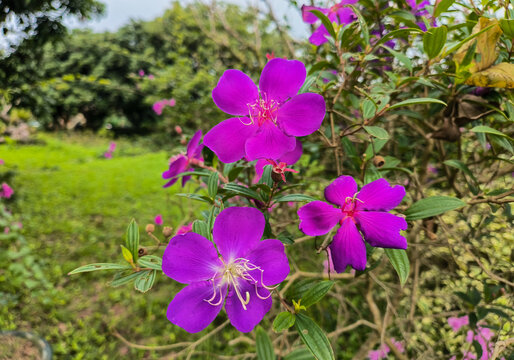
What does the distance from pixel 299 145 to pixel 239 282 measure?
248 millimetres

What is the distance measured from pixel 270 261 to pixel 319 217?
0.10 metres

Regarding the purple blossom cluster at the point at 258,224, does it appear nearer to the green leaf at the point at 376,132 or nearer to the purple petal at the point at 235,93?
the purple petal at the point at 235,93

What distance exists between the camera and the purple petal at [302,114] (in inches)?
18.9

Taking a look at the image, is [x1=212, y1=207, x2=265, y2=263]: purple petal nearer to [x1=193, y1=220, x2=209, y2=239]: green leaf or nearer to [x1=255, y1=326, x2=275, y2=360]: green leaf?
[x1=193, y1=220, x2=209, y2=239]: green leaf

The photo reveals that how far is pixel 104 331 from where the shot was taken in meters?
2.15

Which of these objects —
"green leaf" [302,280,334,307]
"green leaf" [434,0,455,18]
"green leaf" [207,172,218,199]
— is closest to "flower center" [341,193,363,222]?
"green leaf" [302,280,334,307]

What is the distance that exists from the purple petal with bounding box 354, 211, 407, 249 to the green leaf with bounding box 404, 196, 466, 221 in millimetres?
106

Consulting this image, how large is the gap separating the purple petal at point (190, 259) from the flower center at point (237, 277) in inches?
0.5

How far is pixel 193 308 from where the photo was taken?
457 millimetres

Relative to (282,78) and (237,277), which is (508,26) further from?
(237,277)

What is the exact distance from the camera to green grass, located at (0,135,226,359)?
2.09m

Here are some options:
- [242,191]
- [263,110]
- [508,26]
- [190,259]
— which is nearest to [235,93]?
[263,110]

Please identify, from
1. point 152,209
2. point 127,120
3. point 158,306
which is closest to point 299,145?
point 158,306

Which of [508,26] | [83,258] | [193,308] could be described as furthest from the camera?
[83,258]
